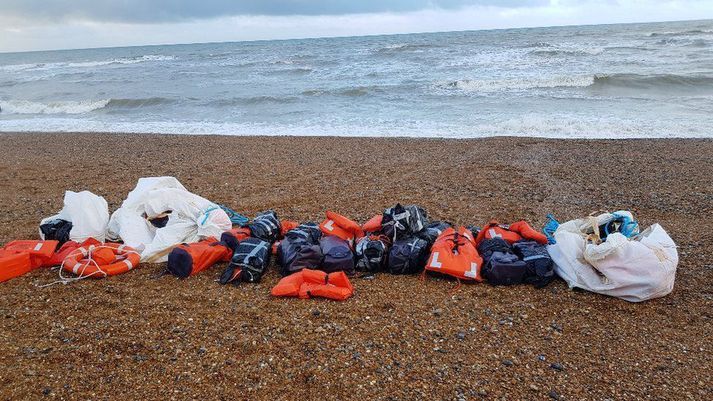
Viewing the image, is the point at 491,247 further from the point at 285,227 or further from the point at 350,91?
the point at 350,91

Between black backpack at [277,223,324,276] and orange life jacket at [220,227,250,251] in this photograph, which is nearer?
black backpack at [277,223,324,276]

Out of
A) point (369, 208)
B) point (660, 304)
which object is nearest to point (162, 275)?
point (369, 208)

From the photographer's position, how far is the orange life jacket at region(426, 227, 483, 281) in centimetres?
459

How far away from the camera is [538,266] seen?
180 inches

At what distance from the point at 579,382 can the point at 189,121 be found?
15.6 meters

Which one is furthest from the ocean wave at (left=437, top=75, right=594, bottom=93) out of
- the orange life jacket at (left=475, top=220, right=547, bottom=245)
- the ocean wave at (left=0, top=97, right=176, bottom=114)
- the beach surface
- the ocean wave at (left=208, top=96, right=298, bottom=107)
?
the orange life jacket at (left=475, top=220, right=547, bottom=245)

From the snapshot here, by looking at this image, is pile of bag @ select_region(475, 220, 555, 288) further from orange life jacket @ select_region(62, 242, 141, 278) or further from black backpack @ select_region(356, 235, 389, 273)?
orange life jacket @ select_region(62, 242, 141, 278)

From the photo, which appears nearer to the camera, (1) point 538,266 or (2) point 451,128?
(1) point 538,266

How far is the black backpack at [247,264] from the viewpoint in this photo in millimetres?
4699

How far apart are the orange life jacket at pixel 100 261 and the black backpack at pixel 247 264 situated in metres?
1.16

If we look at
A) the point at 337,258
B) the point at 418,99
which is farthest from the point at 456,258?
the point at 418,99

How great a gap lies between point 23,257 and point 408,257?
4180mm

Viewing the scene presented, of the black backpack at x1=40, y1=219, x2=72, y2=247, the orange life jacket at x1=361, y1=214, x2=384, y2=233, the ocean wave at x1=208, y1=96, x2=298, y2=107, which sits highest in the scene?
the ocean wave at x1=208, y1=96, x2=298, y2=107

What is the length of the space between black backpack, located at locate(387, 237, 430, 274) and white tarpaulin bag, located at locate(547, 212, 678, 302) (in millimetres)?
1438
